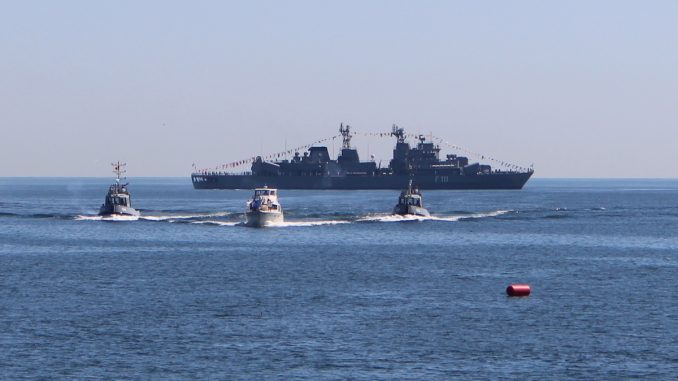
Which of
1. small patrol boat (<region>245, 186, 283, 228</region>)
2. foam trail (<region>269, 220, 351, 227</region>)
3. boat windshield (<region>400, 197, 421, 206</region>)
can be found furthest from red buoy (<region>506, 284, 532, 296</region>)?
boat windshield (<region>400, 197, 421, 206</region>)

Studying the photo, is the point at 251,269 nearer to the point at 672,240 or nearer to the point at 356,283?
the point at 356,283

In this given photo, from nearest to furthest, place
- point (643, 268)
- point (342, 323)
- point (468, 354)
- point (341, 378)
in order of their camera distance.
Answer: point (341, 378) < point (468, 354) < point (342, 323) < point (643, 268)

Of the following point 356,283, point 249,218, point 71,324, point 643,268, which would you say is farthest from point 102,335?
point 249,218

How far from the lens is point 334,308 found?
6850cm

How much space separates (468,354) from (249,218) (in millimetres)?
93019

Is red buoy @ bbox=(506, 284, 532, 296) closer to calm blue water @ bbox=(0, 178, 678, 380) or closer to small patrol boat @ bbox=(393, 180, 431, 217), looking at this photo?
calm blue water @ bbox=(0, 178, 678, 380)

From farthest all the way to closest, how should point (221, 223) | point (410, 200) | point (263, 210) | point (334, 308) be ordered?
point (410, 200), point (221, 223), point (263, 210), point (334, 308)

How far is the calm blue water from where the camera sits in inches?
2040

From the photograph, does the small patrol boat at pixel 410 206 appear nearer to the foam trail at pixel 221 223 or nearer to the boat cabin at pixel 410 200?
the boat cabin at pixel 410 200

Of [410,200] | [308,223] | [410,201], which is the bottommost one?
[308,223]

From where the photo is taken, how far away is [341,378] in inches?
1929

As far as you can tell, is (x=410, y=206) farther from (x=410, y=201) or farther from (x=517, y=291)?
(x=517, y=291)

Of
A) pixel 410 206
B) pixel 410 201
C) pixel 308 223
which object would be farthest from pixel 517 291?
pixel 410 201

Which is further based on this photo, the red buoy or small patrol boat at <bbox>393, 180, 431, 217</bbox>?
small patrol boat at <bbox>393, 180, 431, 217</bbox>
